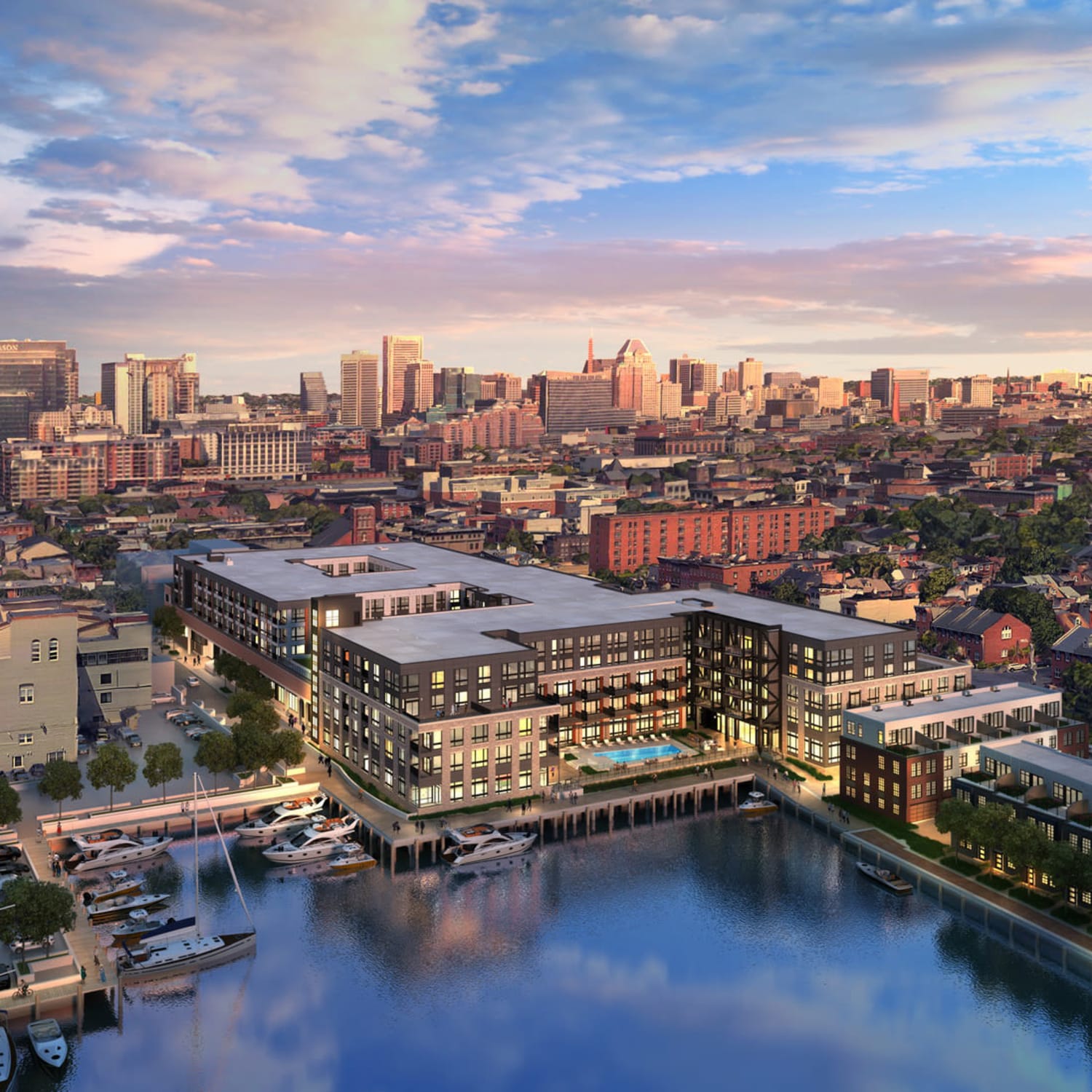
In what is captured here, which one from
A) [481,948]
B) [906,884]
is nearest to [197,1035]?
[481,948]

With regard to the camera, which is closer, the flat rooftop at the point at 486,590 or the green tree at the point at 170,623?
the flat rooftop at the point at 486,590

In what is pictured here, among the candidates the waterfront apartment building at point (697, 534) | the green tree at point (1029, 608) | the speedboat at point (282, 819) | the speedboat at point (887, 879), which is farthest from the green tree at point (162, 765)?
the waterfront apartment building at point (697, 534)

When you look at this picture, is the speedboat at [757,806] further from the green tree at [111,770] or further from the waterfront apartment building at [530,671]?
the green tree at [111,770]

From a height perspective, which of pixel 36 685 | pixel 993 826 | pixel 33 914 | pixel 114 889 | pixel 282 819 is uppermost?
pixel 36 685

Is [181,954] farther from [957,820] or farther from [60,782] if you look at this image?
[957,820]

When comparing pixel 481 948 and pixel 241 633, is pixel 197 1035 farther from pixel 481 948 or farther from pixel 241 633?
pixel 241 633

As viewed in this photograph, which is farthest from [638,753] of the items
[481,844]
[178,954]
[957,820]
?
[178,954]
